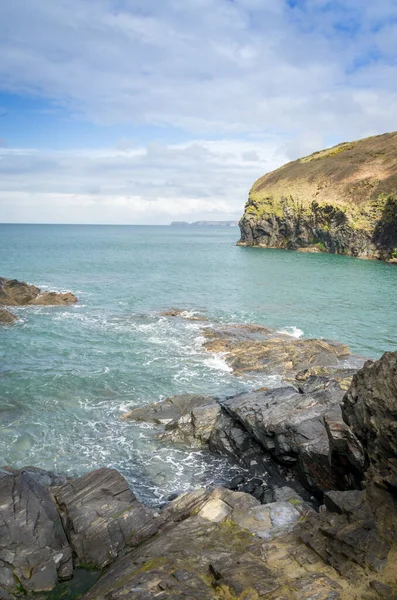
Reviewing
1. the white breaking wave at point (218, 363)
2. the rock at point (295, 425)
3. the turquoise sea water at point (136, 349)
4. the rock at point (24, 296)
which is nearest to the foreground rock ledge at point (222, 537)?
the rock at point (295, 425)

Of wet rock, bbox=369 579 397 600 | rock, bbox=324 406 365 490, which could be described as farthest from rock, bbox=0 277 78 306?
wet rock, bbox=369 579 397 600

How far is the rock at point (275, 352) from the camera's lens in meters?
→ 31.4

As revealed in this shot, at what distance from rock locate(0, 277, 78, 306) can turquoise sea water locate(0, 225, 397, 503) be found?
2.47 metres

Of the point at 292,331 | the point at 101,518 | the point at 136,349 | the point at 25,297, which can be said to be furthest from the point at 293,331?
the point at 25,297

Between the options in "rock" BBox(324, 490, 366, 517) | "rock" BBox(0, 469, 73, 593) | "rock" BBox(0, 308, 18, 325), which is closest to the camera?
"rock" BBox(324, 490, 366, 517)

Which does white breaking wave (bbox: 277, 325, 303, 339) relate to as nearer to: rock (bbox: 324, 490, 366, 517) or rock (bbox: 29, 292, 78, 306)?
rock (bbox: 29, 292, 78, 306)

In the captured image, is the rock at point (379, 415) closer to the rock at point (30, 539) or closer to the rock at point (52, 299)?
the rock at point (30, 539)

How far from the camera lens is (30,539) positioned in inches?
529

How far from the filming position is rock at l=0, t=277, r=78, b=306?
50.5 m

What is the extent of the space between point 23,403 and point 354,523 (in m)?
20.6

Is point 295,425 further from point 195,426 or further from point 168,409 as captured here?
point 168,409

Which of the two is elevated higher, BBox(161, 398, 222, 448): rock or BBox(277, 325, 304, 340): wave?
BBox(277, 325, 304, 340): wave

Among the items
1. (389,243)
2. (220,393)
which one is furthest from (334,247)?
(220,393)

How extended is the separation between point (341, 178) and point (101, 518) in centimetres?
12776
